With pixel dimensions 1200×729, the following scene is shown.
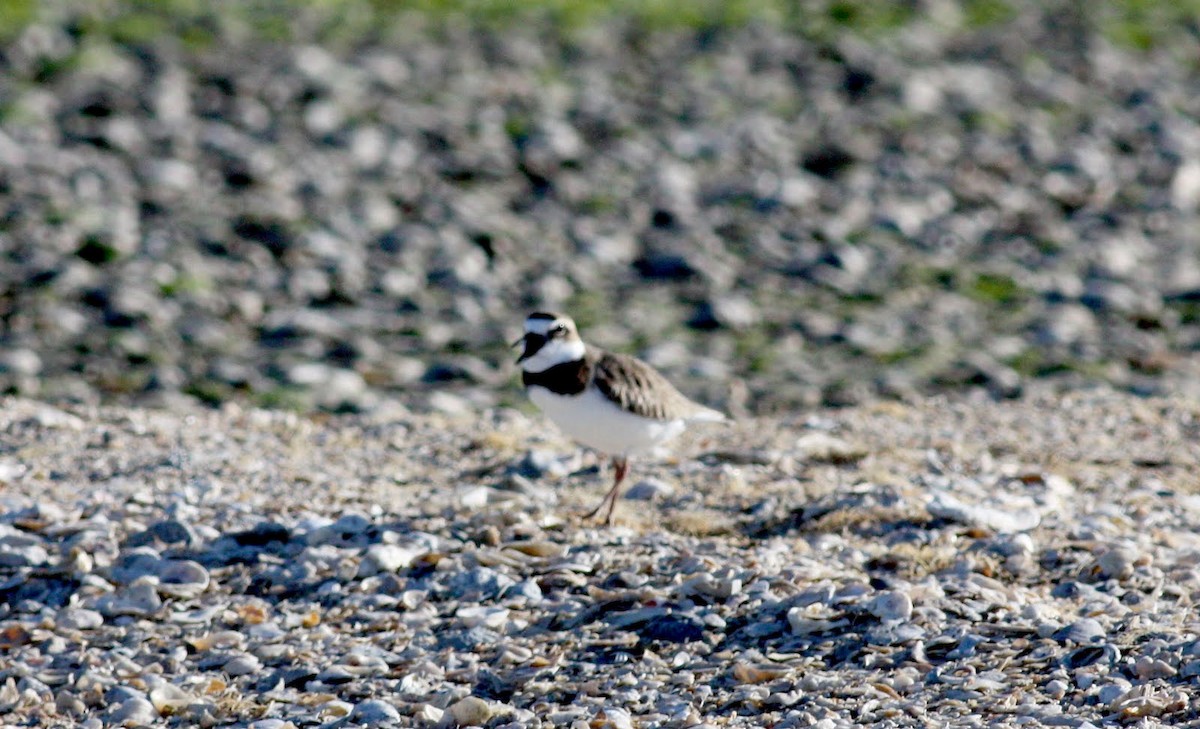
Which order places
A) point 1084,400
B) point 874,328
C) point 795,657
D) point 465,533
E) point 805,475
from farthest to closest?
→ point 874,328 → point 1084,400 → point 805,475 → point 465,533 → point 795,657

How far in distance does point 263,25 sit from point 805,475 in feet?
39.1

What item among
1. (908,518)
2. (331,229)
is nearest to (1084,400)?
(908,518)

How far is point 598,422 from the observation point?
7.61 meters

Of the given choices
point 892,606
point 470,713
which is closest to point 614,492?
point 892,606

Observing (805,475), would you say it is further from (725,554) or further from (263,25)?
(263,25)

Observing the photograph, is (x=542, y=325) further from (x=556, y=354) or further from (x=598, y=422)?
(x=598, y=422)

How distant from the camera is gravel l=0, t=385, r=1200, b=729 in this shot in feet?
19.0

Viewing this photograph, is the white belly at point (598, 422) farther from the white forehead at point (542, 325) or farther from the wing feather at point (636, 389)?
the white forehead at point (542, 325)

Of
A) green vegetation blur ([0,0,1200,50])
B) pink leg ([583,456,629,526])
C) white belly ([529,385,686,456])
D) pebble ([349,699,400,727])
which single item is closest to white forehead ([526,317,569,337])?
white belly ([529,385,686,456])

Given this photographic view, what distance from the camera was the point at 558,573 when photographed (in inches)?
269

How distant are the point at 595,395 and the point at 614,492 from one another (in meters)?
0.45

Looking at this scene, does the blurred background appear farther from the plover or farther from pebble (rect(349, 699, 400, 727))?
pebble (rect(349, 699, 400, 727))

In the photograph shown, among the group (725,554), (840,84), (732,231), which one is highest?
(840,84)

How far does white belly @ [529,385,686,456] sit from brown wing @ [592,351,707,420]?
0.13ft
